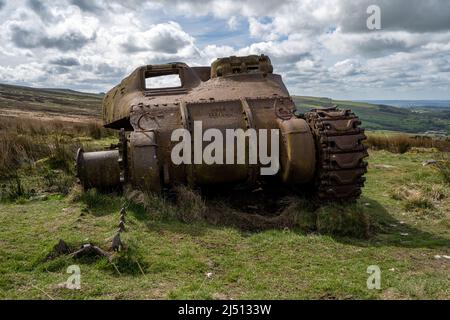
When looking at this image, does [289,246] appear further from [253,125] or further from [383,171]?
[383,171]

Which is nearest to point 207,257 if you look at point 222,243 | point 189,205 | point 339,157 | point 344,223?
point 222,243

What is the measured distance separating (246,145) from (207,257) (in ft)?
7.12

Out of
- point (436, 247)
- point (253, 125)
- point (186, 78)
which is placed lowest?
point (436, 247)

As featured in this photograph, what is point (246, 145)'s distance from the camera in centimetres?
695

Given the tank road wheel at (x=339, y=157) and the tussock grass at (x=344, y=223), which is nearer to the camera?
the tussock grass at (x=344, y=223)

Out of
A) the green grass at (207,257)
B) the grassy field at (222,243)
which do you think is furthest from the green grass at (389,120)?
the green grass at (207,257)

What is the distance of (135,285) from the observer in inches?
171

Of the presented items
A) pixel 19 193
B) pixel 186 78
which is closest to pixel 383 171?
pixel 186 78

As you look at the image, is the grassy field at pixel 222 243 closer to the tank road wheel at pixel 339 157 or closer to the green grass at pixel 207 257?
the green grass at pixel 207 257

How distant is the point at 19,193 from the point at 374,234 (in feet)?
19.0

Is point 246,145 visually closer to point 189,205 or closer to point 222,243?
point 189,205
